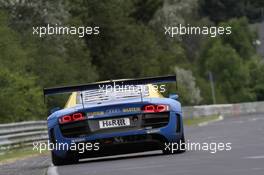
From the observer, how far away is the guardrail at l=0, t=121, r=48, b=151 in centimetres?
2766

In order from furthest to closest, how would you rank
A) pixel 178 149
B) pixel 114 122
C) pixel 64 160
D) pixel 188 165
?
pixel 178 149 → pixel 64 160 → pixel 114 122 → pixel 188 165

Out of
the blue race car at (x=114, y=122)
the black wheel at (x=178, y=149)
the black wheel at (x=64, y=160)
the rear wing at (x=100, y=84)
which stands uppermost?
the rear wing at (x=100, y=84)

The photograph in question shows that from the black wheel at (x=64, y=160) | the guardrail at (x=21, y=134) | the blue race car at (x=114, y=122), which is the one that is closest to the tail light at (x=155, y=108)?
the blue race car at (x=114, y=122)

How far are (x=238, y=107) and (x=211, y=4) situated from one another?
7253 centimetres

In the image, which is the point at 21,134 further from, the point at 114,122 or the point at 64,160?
the point at 114,122

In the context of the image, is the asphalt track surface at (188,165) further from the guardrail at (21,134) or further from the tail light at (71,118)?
the guardrail at (21,134)

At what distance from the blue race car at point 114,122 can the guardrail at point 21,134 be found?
1043 cm

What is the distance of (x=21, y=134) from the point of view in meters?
29.5

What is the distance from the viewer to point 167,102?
1670 cm

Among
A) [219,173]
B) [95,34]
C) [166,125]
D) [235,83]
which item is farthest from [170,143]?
[235,83]

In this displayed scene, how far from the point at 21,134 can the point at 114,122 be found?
13296mm

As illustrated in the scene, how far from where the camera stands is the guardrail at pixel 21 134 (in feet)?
90.8

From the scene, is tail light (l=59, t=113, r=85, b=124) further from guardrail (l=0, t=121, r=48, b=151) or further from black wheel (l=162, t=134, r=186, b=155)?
guardrail (l=0, t=121, r=48, b=151)

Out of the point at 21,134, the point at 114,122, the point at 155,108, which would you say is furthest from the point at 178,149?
the point at 21,134
